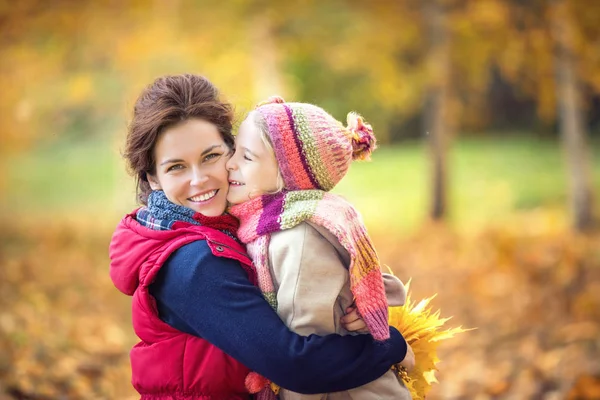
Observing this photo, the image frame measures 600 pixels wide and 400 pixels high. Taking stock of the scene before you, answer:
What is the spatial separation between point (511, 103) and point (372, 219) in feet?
12.4

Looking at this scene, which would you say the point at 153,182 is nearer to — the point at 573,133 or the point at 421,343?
the point at 421,343

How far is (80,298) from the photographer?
6.86 metres

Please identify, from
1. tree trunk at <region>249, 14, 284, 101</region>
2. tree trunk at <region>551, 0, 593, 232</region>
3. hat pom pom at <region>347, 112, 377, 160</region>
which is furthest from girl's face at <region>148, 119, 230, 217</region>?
tree trunk at <region>249, 14, 284, 101</region>

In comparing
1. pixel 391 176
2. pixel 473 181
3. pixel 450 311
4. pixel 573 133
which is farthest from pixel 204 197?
pixel 391 176

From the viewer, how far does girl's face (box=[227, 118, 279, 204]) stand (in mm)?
2057

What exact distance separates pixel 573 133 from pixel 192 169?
22.4ft

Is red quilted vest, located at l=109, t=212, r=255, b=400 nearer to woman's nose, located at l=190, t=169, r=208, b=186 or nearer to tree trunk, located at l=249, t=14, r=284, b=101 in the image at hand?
woman's nose, located at l=190, t=169, r=208, b=186

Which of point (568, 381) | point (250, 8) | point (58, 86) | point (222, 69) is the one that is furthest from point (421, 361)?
point (58, 86)

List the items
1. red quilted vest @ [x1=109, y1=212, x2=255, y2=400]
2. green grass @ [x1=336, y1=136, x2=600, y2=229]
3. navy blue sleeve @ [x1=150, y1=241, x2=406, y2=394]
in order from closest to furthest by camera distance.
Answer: navy blue sleeve @ [x1=150, y1=241, x2=406, y2=394]
red quilted vest @ [x1=109, y1=212, x2=255, y2=400]
green grass @ [x1=336, y1=136, x2=600, y2=229]

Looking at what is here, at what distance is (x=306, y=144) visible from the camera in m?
2.04

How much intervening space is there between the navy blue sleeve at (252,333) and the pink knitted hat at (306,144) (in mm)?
310

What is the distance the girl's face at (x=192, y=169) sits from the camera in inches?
83.7

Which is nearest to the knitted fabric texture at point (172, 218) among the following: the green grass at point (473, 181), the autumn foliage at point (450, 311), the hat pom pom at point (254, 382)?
the hat pom pom at point (254, 382)

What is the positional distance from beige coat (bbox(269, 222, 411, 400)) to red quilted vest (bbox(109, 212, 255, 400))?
0.44 feet
